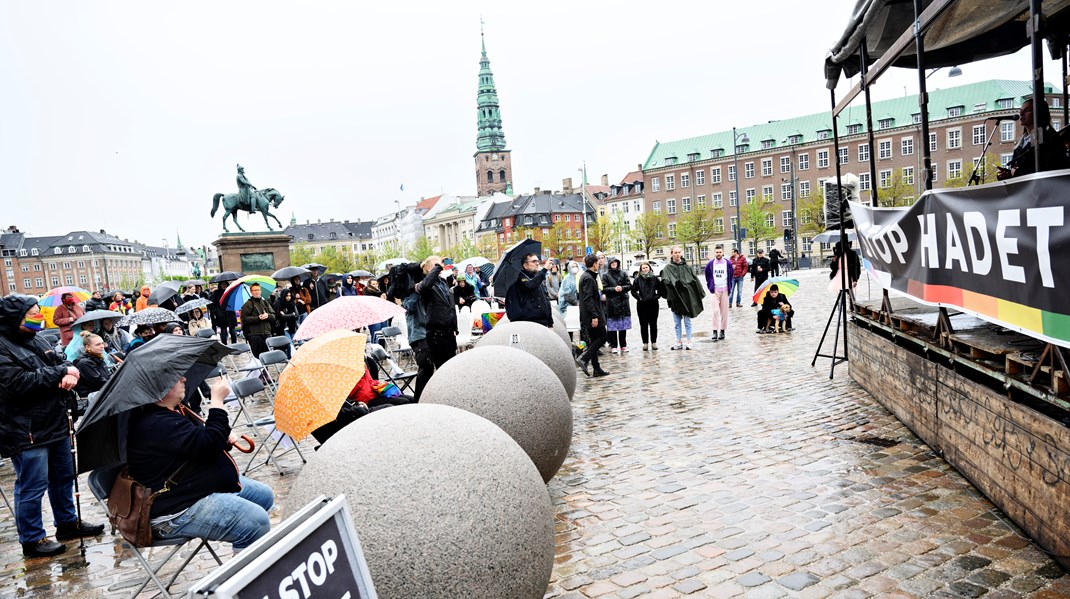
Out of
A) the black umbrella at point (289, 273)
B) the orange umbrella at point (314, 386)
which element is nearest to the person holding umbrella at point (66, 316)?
the orange umbrella at point (314, 386)

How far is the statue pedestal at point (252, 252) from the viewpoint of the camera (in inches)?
1253

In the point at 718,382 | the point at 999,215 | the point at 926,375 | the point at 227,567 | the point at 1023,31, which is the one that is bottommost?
the point at 718,382

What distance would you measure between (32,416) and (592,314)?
9357 millimetres

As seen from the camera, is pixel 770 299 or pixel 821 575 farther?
pixel 770 299

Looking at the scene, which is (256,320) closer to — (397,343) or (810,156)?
(397,343)

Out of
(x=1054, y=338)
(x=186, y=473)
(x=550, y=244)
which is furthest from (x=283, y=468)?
(x=550, y=244)

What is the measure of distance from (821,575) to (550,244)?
104100 millimetres

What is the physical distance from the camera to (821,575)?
186 inches

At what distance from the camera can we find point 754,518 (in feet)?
19.1

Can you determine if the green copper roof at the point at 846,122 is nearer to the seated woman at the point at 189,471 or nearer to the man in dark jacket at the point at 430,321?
the man in dark jacket at the point at 430,321

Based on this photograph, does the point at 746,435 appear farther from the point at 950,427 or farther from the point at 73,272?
the point at 73,272

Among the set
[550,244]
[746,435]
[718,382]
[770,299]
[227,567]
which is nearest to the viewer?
[227,567]

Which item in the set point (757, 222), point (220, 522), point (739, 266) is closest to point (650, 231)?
point (757, 222)

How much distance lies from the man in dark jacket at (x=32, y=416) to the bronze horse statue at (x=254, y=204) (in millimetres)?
32165
